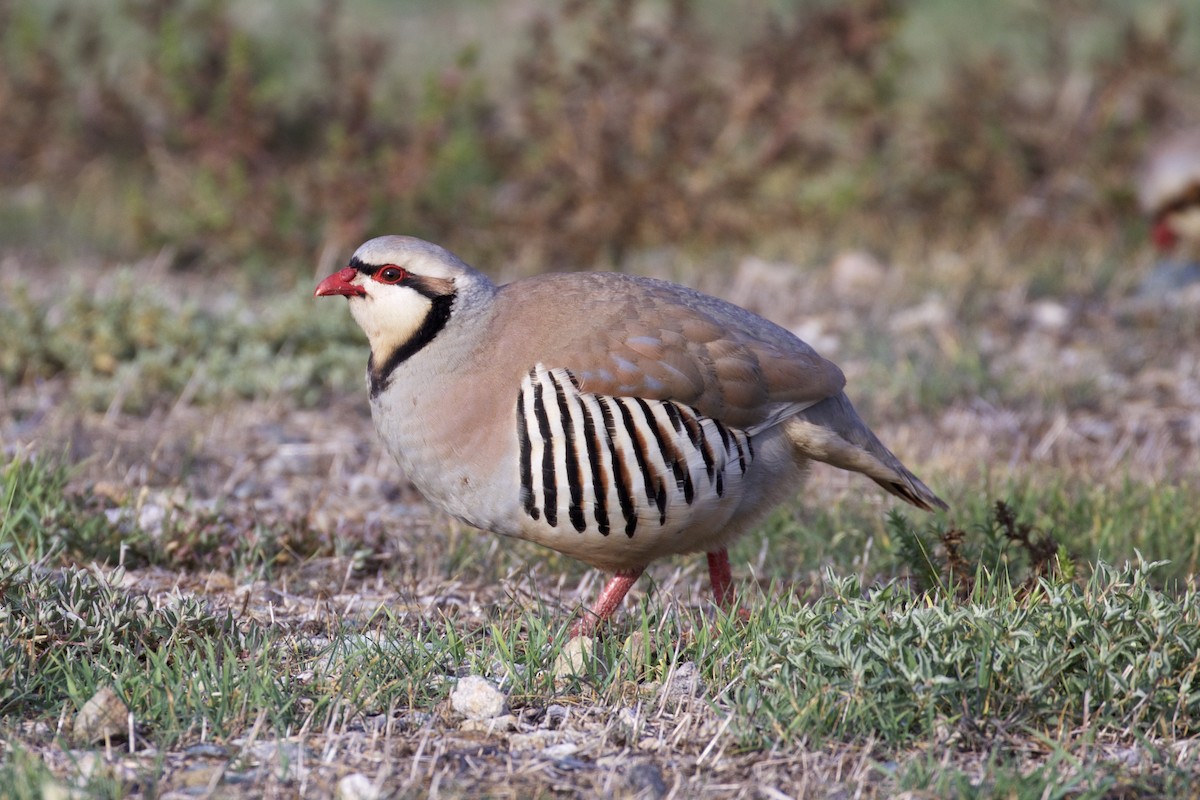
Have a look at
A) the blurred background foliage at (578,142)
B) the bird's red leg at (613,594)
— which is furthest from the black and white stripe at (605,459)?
the blurred background foliage at (578,142)

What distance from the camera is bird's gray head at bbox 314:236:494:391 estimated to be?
161 inches

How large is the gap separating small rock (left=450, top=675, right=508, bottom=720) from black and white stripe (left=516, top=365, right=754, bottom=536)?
2.24ft

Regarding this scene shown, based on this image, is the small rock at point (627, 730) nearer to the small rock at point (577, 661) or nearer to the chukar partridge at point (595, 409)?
the small rock at point (577, 661)

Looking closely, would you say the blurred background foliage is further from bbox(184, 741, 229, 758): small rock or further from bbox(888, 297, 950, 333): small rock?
bbox(184, 741, 229, 758): small rock

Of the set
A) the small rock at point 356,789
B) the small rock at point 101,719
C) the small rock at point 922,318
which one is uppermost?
the small rock at point 101,719

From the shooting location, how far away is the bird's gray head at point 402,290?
13.4 ft

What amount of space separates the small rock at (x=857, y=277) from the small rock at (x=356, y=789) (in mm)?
5493

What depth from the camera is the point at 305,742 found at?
2.97 metres

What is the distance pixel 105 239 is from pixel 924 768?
7.08m

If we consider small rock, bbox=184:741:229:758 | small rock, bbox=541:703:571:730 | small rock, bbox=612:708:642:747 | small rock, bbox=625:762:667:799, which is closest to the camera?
small rock, bbox=625:762:667:799

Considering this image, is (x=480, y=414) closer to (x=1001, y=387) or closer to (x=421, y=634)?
(x=421, y=634)

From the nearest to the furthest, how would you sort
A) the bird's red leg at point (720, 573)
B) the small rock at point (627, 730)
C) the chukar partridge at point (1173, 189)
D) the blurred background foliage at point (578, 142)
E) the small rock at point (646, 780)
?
the small rock at point (646, 780) → the small rock at point (627, 730) → the bird's red leg at point (720, 573) → the blurred background foliage at point (578, 142) → the chukar partridge at point (1173, 189)

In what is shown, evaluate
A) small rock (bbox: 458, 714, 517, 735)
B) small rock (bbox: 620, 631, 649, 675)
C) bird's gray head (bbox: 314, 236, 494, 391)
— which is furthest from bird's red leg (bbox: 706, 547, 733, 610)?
small rock (bbox: 458, 714, 517, 735)

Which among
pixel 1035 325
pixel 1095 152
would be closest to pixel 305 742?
pixel 1035 325
